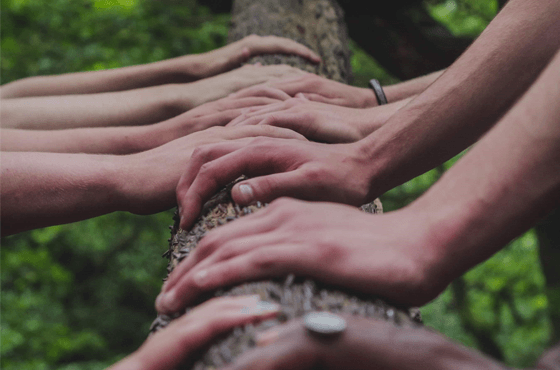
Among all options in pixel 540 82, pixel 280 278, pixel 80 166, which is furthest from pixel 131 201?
pixel 540 82

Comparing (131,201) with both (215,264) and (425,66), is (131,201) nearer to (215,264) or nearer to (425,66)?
(215,264)

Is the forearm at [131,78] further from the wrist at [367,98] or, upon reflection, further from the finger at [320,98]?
the wrist at [367,98]

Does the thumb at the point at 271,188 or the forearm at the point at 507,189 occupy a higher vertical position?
the thumb at the point at 271,188

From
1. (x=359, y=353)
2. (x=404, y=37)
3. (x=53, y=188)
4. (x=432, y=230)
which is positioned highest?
(x=404, y=37)

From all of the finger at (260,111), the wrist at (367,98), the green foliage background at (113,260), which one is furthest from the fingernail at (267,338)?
the green foliage background at (113,260)

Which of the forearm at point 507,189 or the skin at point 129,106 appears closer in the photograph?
the forearm at point 507,189

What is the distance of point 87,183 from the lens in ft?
5.50

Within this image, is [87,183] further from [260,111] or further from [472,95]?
[472,95]

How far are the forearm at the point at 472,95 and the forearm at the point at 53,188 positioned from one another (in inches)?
38.5

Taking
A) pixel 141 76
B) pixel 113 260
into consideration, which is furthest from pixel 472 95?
pixel 113 260

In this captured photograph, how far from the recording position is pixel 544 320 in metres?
9.81

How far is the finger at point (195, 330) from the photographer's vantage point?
842 mm

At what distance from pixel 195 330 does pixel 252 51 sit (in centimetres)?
222

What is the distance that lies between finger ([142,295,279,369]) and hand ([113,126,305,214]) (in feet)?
2.81
